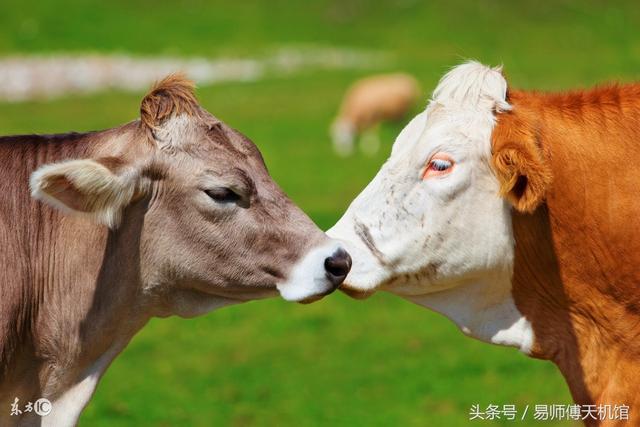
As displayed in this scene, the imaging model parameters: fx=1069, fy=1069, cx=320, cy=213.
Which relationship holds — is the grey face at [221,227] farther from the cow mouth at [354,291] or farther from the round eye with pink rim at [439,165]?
the round eye with pink rim at [439,165]

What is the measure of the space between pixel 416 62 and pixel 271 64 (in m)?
5.99

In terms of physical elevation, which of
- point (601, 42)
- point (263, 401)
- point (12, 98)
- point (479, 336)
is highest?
point (479, 336)

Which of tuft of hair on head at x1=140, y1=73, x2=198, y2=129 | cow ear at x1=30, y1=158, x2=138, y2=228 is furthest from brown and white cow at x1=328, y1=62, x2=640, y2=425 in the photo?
cow ear at x1=30, y1=158, x2=138, y2=228

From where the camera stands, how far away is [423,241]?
537cm

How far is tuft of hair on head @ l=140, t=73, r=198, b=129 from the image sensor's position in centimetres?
523

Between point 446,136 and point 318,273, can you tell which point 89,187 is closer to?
point 318,273

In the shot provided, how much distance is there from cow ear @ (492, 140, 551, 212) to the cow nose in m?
0.85

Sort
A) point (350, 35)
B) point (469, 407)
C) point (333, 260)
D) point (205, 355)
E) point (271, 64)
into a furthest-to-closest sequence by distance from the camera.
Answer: point (350, 35), point (271, 64), point (205, 355), point (469, 407), point (333, 260)

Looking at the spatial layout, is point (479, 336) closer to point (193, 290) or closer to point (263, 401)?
point (193, 290)

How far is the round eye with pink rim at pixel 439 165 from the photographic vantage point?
5.28 metres

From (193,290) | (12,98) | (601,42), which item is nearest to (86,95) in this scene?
(12,98)

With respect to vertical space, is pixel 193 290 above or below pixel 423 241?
below

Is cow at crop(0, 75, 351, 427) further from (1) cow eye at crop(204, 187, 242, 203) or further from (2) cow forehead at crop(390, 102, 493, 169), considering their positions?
(2) cow forehead at crop(390, 102, 493, 169)

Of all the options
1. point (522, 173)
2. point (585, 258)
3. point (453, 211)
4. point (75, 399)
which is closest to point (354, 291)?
point (453, 211)
